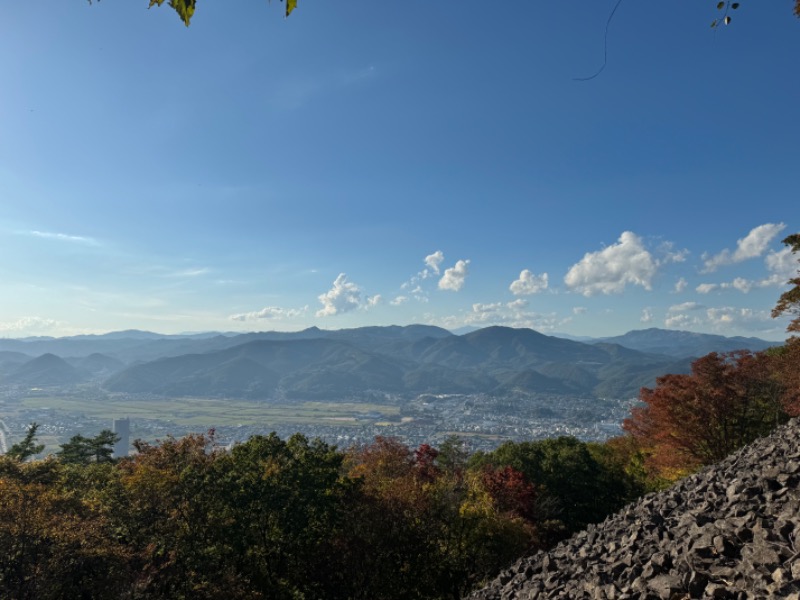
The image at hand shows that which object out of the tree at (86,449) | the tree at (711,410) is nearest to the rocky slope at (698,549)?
A: the tree at (711,410)

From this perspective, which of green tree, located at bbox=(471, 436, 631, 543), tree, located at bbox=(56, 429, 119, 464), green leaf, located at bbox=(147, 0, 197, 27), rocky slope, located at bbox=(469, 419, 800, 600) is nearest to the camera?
green leaf, located at bbox=(147, 0, 197, 27)

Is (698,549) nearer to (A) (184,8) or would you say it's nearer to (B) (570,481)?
(A) (184,8)

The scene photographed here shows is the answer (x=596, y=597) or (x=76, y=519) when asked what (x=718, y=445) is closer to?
(x=596, y=597)

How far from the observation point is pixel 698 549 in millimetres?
9352

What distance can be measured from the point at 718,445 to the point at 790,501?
25.5 meters

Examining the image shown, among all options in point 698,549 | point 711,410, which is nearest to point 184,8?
point 698,549

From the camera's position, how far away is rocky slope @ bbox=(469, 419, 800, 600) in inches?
316

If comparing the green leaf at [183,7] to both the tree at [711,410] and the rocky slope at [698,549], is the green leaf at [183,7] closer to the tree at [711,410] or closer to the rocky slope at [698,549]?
the rocky slope at [698,549]

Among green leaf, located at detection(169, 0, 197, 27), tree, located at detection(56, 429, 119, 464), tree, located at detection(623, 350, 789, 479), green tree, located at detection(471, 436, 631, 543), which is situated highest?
green leaf, located at detection(169, 0, 197, 27)

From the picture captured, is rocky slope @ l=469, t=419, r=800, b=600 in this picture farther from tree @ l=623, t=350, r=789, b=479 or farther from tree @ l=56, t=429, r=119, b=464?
tree @ l=56, t=429, r=119, b=464

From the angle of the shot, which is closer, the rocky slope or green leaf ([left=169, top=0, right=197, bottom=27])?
green leaf ([left=169, top=0, right=197, bottom=27])

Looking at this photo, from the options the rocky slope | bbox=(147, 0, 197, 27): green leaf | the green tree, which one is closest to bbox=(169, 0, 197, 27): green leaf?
bbox=(147, 0, 197, 27): green leaf

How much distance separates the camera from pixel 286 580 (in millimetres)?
19766

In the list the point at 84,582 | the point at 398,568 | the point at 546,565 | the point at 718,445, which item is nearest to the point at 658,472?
the point at 718,445
